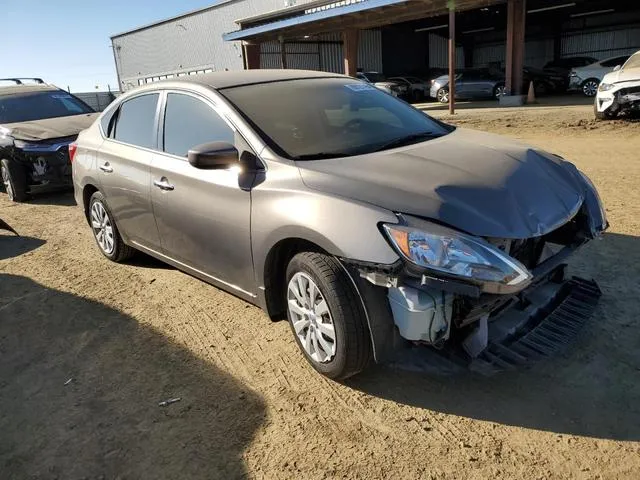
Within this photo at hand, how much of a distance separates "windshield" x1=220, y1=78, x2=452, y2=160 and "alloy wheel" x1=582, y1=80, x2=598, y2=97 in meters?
20.4

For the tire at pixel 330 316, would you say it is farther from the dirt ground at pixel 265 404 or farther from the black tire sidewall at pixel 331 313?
the dirt ground at pixel 265 404

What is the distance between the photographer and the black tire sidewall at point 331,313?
2750 mm

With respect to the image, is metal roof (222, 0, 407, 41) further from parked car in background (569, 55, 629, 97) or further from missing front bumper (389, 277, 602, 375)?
missing front bumper (389, 277, 602, 375)

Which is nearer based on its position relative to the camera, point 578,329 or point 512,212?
point 512,212

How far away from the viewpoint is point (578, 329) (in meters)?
3.05

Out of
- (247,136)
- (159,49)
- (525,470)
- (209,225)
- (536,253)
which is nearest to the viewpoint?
(525,470)

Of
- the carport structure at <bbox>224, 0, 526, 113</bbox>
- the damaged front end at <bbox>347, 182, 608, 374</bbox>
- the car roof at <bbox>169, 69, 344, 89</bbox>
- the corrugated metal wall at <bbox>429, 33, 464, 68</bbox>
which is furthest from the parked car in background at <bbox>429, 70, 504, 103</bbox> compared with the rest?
the damaged front end at <bbox>347, 182, 608, 374</bbox>

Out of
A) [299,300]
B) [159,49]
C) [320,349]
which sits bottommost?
[320,349]

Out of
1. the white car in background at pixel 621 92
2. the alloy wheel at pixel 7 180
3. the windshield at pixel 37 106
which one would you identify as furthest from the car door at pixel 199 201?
the white car in background at pixel 621 92

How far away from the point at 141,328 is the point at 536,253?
273 cm

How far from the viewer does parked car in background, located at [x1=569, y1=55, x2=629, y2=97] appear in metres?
21.1

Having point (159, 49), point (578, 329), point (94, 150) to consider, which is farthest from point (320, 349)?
point (159, 49)

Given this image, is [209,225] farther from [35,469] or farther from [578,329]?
[578,329]

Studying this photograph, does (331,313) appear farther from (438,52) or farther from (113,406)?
(438,52)
